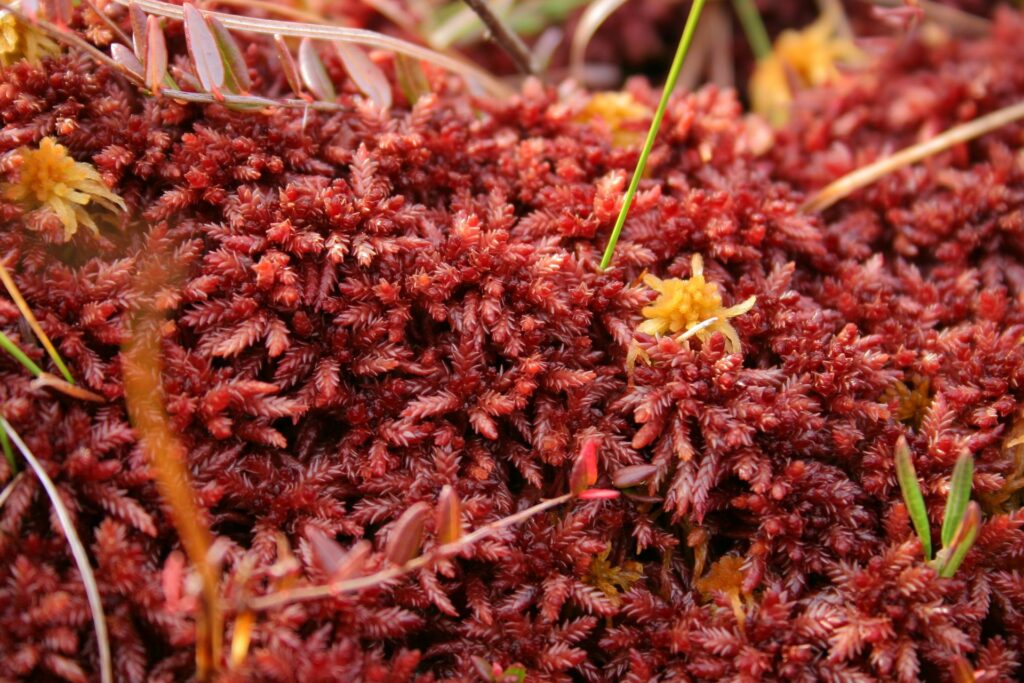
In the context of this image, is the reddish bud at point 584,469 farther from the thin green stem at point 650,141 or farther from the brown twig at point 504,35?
the brown twig at point 504,35

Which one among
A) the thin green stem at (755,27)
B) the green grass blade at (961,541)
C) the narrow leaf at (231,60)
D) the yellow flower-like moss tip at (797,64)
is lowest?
A: the green grass blade at (961,541)

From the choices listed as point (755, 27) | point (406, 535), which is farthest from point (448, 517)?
point (755, 27)

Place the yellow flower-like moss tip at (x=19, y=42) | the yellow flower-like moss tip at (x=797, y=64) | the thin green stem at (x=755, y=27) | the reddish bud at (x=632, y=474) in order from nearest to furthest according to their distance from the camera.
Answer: the reddish bud at (x=632, y=474) < the yellow flower-like moss tip at (x=19, y=42) < the yellow flower-like moss tip at (x=797, y=64) < the thin green stem at (x=755, y=27)

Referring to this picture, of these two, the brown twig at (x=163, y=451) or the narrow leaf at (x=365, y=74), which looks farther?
the narrow leaf at (x=365, y=74)

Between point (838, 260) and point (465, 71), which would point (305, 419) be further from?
point (838, 260)

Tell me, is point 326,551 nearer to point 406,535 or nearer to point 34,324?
point 406,535

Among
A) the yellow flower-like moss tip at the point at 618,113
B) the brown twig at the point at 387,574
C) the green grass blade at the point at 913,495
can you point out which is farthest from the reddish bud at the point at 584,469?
the yellow flower-like moss tip at the point at 618,113
